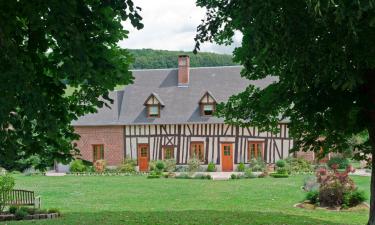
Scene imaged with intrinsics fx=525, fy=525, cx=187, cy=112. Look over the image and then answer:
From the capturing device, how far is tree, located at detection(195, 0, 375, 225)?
229 inches

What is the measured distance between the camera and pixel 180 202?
18.5m

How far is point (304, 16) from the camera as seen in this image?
610cm

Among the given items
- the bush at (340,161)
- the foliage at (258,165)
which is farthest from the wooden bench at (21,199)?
the bush at (340,161)

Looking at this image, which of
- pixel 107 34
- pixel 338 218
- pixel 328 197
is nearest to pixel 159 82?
pixel 328 197

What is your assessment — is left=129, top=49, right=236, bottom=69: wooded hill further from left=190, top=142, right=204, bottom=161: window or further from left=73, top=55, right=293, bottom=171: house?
left=190, top=142, right=204, bottom=161: window

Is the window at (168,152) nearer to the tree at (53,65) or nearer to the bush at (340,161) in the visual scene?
the bush at (340,161)

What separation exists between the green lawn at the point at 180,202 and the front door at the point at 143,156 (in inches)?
243

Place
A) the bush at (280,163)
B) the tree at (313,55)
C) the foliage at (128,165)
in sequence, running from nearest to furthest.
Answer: the tree at (313,55), the bush at (280,163), the foliage at (128,165)

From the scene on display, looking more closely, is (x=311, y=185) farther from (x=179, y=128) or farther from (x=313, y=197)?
(x=179, y=128)

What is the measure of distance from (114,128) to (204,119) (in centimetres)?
626

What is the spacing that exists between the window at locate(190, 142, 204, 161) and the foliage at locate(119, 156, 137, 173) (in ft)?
12.6

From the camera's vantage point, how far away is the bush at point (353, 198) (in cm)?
1600

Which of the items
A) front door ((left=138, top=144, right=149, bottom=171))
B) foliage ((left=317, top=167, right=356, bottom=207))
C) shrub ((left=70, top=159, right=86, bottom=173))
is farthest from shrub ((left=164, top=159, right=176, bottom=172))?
foliage ((left=317, top=167, right=356, bottom=207))

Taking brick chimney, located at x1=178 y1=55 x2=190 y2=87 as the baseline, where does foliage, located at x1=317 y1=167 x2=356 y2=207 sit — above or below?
below
